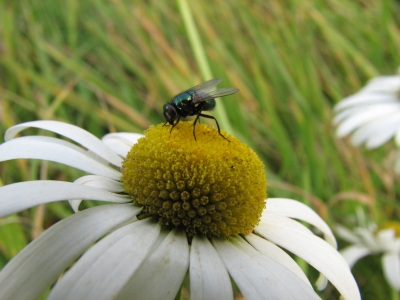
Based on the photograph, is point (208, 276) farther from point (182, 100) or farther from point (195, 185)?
point (182, 100)

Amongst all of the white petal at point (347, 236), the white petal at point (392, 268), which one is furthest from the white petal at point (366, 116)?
the white petal at point (392, 268)

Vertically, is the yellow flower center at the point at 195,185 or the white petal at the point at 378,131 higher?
the yellow flower center at the point at 195,185

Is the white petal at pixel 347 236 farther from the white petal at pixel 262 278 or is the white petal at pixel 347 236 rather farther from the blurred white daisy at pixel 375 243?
the white petal at pixel 262 278

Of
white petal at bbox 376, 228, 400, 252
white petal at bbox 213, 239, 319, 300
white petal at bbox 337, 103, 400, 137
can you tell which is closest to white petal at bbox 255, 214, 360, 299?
white petal at bbox 213, 239, 319, 300

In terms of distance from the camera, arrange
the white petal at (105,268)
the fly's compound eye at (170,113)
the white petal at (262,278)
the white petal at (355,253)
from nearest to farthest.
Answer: the white petal at (105,268), the white petal at (262,278), the fly's compound eye at (170,113), the white petal at (355,253)

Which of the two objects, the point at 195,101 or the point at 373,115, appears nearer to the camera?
the point at 195,101

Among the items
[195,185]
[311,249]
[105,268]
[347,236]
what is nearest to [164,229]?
[195,185]

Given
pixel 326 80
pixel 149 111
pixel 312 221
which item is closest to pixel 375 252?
pixel 312 221
